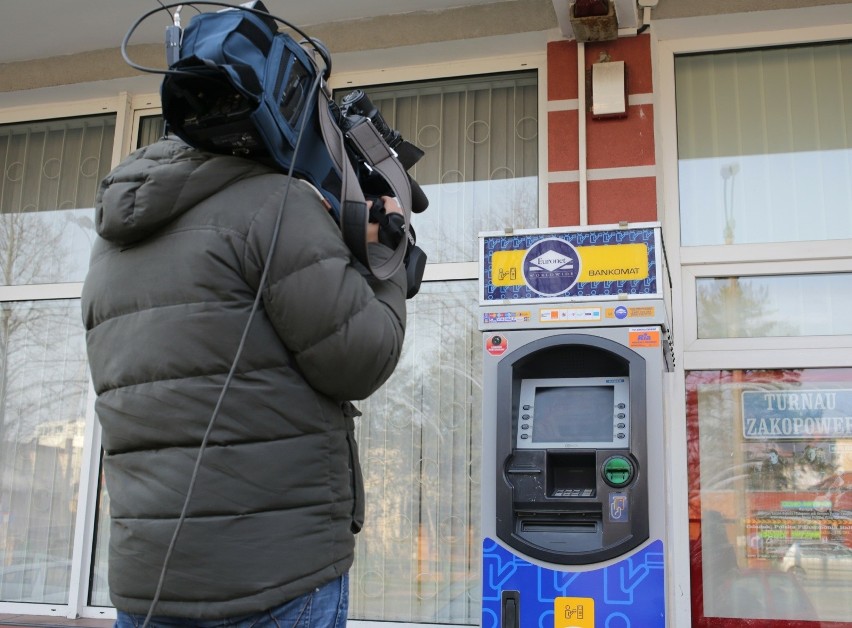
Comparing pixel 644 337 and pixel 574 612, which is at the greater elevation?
pixel 644 337

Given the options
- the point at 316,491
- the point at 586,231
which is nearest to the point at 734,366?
the point at 586,231

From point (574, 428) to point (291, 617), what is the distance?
1626 millimetres

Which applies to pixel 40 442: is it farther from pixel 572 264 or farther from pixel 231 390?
pixel 231 390

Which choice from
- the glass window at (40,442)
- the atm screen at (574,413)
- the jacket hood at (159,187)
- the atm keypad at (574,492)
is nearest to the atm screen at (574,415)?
the atm screen at (574,413)

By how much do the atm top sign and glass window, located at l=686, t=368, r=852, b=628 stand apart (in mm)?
1164

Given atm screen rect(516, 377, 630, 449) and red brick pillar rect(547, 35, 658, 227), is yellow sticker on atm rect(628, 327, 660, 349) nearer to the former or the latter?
atm screen rect(516, 377, 630, 449)

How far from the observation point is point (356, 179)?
147 cm

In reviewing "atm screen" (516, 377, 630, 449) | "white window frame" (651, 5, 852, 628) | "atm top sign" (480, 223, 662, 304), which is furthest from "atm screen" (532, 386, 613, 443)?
"white window frame" (651, 5, 852, 628)

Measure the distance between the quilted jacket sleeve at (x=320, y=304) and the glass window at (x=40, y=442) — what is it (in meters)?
3.56

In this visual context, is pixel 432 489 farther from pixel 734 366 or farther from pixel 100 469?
pixel 100 469

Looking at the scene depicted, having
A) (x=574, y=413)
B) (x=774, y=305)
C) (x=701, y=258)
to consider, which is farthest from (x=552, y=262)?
(x=774, y=305)

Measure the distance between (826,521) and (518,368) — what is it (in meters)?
1.54

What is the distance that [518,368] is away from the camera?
2.86 m

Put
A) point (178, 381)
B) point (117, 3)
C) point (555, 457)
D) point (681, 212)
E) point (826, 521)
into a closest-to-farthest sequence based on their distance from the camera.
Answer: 1. point (178, 381)
2. point (555, 457)
3. point (826, 521)
4. point (681, 212)
5. point (117, 3)
